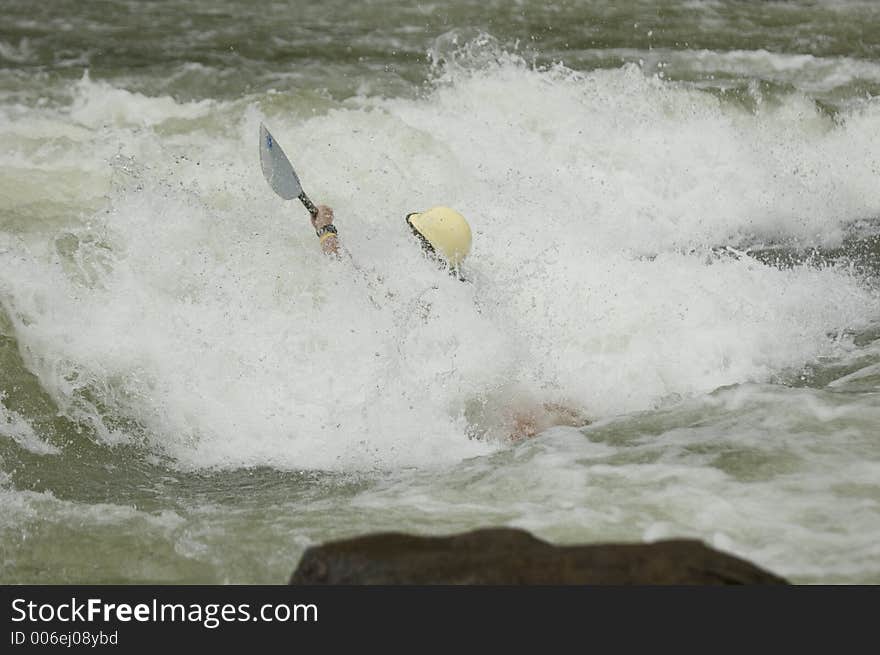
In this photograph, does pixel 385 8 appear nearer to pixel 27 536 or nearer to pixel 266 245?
pixel 266 245

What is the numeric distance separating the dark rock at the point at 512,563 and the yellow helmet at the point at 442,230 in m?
1.89

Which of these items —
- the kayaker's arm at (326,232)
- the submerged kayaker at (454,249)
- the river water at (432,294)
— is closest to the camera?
the river water at (432,294)

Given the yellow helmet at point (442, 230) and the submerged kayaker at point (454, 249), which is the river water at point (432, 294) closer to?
the submerged kayaker at point (454, 249)

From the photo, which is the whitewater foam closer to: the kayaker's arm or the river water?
the river water

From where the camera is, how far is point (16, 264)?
4844 millimetres

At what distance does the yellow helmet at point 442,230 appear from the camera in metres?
4.66

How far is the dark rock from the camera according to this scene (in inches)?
115

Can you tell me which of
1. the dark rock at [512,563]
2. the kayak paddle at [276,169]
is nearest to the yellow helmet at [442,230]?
the kayak paddle at [276,169]

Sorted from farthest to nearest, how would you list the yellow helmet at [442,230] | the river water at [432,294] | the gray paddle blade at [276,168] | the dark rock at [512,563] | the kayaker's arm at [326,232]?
the gray paddle blade at [276,168], the kayaker's arm at [326,232], the yellow helmet at [442,230], the river water at [432,294], the dark rock at [512,563]

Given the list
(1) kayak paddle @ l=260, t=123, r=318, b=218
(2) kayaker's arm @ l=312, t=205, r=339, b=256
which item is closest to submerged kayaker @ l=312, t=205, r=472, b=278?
(2) kayaker's arm @ l=312, t=205, r=339, b=256

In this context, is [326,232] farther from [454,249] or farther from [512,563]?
[512,563]

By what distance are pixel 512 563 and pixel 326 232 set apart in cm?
243

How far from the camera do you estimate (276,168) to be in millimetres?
5188

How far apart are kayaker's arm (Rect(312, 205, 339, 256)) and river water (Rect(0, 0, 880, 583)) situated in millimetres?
122
